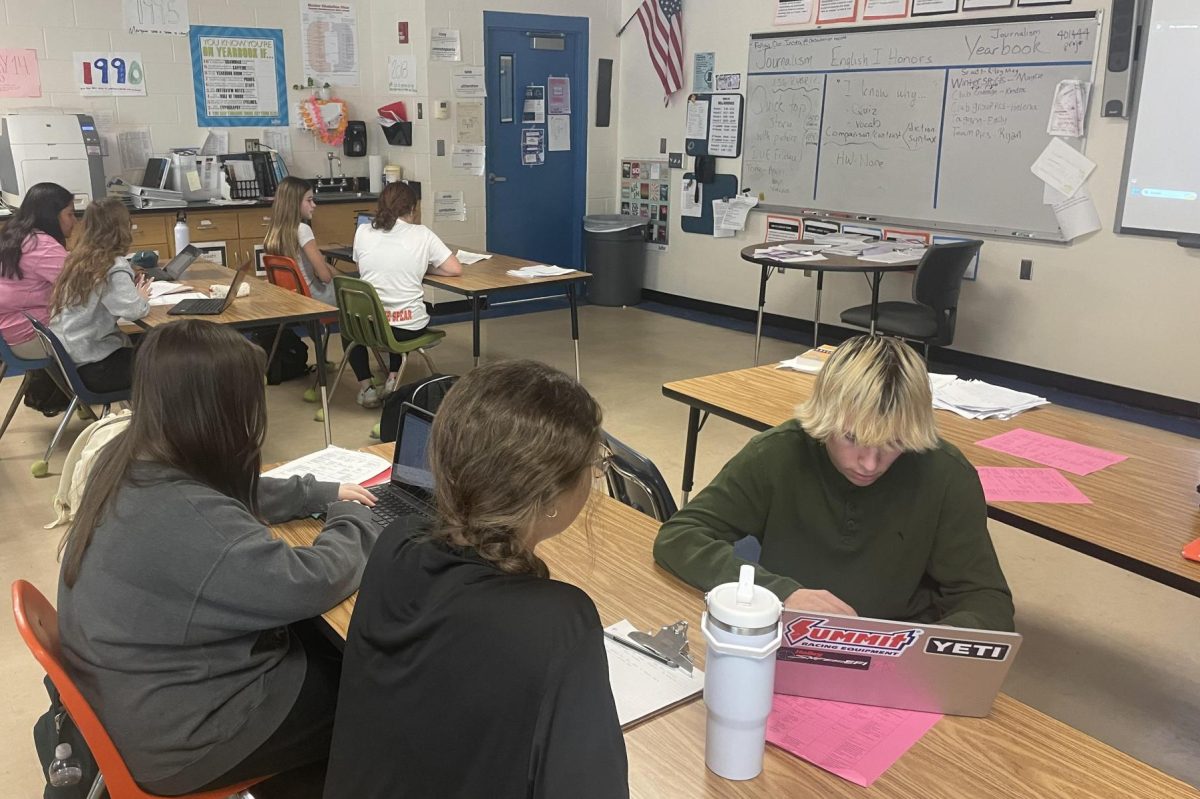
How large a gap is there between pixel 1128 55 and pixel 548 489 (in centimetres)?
476

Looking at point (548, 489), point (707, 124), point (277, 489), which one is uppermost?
point (707, 124)

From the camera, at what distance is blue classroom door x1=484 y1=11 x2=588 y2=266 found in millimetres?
6895

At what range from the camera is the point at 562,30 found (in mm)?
7113

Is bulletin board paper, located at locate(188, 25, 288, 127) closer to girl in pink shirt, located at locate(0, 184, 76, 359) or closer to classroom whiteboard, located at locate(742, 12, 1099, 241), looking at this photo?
girl in pink shirt, located at locate(0, 184, 76, 359)

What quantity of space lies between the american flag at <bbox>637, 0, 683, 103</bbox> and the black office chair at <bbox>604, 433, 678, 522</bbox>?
18.3ft

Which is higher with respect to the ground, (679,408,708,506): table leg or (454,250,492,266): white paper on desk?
(454,250,492,266): white paper on desk

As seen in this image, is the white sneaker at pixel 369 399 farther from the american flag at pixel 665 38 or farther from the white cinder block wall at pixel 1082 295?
the american flag at pixel 665 38

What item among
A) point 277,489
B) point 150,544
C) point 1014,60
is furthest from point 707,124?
point 150,544

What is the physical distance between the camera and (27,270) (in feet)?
12.7

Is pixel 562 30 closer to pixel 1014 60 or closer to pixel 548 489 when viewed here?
pixel 1014 60

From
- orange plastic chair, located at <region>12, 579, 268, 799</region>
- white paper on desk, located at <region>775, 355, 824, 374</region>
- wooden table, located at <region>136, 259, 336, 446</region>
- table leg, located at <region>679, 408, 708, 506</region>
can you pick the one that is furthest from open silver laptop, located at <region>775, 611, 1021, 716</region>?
wooden table, located at <region>136, 259, 336, 446</region>

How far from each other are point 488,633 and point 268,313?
3.06 m

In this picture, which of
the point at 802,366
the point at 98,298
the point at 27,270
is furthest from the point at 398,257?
the point at 802,366

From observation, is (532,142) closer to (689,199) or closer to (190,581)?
(689,199)
